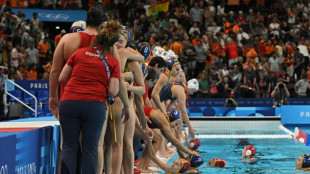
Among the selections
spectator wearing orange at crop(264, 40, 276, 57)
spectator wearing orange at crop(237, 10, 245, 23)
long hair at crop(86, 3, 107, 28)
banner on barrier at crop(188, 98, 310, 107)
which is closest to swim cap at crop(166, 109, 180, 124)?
long hair at crop(86, 3, 107, 28)

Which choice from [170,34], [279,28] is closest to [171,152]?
[170,34]

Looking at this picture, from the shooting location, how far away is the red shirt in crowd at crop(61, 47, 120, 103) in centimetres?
390

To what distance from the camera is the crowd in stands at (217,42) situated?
55.9 ft

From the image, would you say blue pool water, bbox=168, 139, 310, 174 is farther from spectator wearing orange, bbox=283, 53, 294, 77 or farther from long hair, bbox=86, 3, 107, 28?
spectator wearing orange, bbox=283, 53, 294, 77

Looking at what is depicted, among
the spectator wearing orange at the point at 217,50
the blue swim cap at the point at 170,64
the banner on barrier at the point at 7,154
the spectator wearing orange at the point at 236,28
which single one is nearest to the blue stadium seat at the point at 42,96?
the spectator wearing orange at the point at 217,50

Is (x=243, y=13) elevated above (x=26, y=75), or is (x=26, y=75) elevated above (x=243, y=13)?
(x=243, y=13)

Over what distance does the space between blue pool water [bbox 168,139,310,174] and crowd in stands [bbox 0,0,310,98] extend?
16.2 ft

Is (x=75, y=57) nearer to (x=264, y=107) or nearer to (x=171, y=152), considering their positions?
(x=171, y=152)

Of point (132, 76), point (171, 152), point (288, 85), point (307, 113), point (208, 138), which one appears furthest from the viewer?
point (288, 85)

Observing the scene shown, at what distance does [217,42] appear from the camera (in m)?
18.6

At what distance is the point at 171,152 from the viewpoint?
8766 millimetres

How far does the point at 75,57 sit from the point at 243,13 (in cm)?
1833

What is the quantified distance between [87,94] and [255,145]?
23.7ft

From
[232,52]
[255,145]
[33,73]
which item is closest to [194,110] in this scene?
[232,52]
